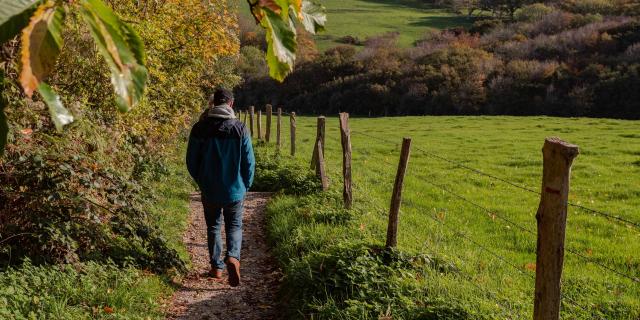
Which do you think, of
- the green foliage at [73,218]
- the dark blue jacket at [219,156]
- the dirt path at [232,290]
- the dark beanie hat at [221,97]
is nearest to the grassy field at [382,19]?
the dirt path at [232,290]

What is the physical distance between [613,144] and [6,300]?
2177 centimetres

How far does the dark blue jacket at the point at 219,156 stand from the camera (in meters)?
6.46

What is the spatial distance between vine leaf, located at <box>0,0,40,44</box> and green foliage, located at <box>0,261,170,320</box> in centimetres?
436

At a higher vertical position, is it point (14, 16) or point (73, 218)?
point (14, 16)

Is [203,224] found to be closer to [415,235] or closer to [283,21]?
[415,235]

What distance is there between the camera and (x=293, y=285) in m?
6.06

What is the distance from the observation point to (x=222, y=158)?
6.48 metres

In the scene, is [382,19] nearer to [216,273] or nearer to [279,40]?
[216,273]

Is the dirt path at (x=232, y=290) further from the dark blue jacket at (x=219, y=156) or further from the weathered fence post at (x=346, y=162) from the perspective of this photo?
the weathered fence post at (x=346, y=162)

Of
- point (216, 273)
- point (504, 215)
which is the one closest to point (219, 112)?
point (216, 273)

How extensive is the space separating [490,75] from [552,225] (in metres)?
51.1

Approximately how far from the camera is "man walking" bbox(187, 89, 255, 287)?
646 cm

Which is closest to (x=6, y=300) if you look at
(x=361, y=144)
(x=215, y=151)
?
(x=215, y=151)

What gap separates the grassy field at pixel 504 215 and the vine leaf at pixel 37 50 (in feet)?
15.5
